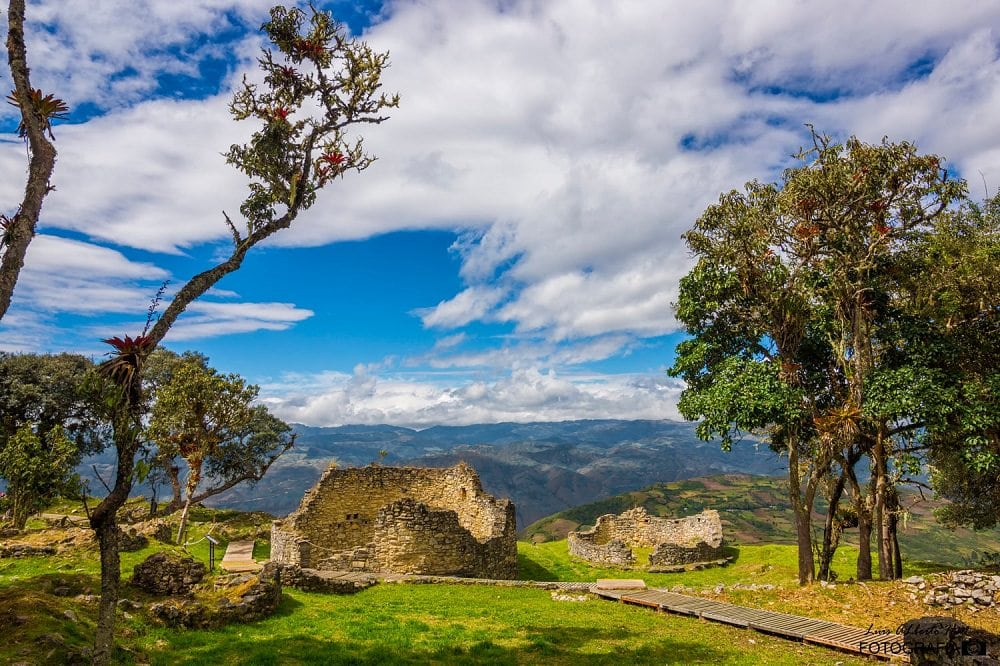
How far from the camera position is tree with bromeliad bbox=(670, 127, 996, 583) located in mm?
19781

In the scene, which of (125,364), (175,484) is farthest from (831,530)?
(175,484)

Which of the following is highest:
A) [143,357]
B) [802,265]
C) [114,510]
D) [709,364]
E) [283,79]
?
[283,79]

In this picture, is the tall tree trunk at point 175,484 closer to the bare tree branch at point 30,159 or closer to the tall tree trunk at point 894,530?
the bare tree branch at point 30,159

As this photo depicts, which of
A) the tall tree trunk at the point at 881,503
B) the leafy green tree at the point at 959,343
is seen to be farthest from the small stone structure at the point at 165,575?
the tall tree trunk at the point at 881,503

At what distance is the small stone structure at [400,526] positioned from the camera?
23.7m

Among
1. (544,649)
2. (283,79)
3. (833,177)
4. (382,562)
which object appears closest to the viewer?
(283,79)

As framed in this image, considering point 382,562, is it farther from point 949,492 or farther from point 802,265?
point 949,492

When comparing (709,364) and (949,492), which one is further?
(949,492)

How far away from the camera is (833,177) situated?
67.5 feet

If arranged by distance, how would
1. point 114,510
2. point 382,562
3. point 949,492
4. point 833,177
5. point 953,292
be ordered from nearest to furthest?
point 114,510
point 953,292
point 833,177
point 382,562
point 949,492

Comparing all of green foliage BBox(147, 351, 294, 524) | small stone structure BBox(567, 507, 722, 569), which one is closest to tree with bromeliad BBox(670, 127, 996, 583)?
small stone structure BBox(567, 507, 722, 569)

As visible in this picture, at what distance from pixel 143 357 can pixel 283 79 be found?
752cm

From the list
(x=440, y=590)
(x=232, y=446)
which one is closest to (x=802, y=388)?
(x=440, y=590)

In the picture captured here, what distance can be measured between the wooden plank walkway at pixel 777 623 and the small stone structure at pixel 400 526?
7.19 m
